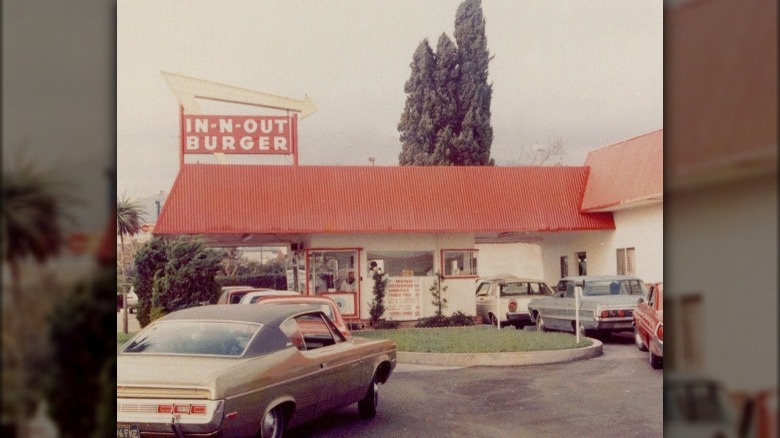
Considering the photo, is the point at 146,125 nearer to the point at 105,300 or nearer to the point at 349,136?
the point at 349,136

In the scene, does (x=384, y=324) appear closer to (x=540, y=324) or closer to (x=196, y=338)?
(x=540, y=324)

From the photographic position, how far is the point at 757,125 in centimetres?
164

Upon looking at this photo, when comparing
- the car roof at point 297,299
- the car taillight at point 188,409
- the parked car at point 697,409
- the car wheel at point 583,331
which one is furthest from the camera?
the car wheel at point 583,331

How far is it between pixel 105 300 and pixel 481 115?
8.89 ft

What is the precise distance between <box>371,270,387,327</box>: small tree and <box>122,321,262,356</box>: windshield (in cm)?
79

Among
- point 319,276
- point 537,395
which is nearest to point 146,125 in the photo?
point 319,276

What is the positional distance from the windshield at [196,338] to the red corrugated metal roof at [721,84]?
2.35 meters

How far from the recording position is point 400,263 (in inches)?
170

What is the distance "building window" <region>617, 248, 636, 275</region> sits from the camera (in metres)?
4.31

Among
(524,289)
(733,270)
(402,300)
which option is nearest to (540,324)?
(524,289)

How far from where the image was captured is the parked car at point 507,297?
14.1 ft

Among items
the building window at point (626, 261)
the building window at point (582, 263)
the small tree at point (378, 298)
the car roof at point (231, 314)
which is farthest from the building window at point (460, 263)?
the car roof at point (231, 314)

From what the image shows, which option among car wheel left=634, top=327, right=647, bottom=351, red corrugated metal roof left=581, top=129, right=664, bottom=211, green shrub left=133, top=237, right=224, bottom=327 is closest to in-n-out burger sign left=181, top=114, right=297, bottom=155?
green shrub left=133, top=237, right=224, bottom=327

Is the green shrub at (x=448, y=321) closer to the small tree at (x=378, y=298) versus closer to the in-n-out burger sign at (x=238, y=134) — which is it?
the small tree at (x=378, y=298)
